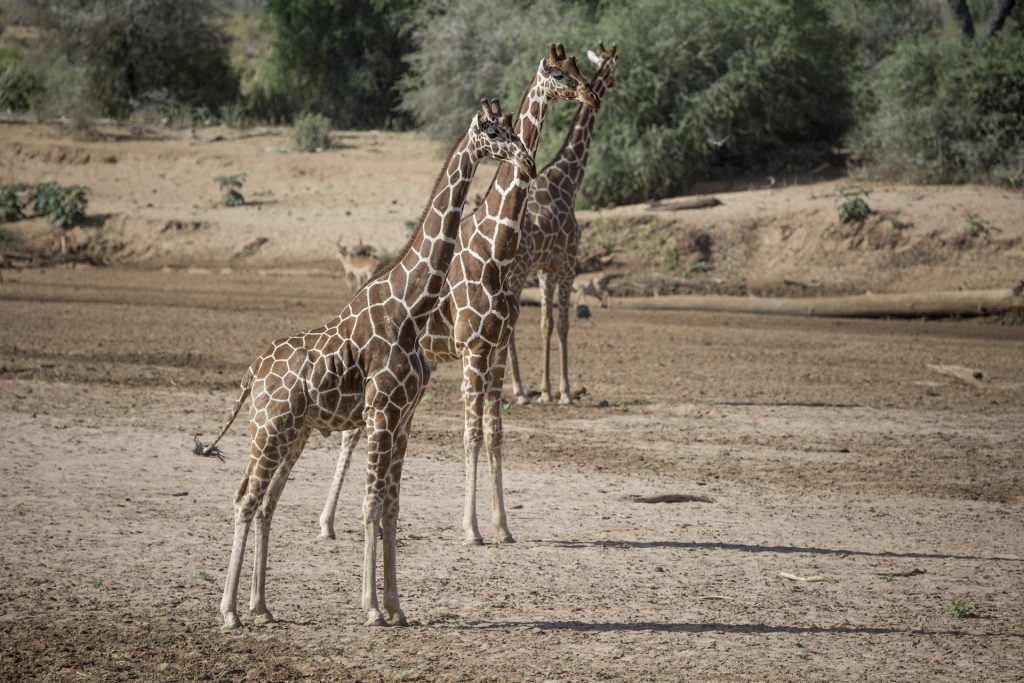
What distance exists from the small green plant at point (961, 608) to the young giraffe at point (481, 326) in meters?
3.07

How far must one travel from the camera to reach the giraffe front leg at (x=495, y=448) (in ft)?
29.3

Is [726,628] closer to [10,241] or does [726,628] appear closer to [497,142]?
[497,142]

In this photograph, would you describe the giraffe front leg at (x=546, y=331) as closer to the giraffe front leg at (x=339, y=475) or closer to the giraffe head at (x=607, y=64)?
the giraffe head at (x=607, y=64)

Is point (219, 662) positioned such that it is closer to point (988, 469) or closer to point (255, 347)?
point (988, 469)

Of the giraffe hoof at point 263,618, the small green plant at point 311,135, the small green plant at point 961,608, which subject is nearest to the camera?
the giraffe hoof at point 263,618

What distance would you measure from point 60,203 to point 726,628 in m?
22.5

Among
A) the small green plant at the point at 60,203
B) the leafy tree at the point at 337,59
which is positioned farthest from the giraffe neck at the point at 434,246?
the leafy tree at the point at 337,59

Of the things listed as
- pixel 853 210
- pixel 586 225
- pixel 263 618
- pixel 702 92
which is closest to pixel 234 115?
pixel 586 225

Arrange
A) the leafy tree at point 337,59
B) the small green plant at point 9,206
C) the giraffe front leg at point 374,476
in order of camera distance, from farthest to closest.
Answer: the leafy tree at point 337,59 < the small green plant at point 9,206 < the giraffe front leg at point 374,476

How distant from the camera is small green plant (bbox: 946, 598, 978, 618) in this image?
7.75 meters

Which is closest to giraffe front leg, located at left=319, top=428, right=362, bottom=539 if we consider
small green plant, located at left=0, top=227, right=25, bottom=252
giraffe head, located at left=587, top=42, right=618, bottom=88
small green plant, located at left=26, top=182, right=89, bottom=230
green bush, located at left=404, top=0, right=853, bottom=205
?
giraffe head, located at left=587, top=42, right=618, bottom=88

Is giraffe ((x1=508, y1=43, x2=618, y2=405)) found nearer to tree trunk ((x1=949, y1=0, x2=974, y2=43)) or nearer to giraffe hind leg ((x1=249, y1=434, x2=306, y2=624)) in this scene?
giraffe hind leg ((x1=249, y1=434, x2=306, y2=624))

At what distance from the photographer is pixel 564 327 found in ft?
45.1

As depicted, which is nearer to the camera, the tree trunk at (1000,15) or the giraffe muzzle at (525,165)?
the giraffe muzzle at (525,165)
